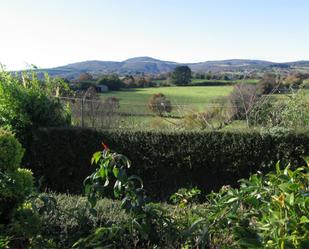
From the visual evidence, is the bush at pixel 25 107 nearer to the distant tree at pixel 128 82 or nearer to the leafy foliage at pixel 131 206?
the leafy foliage at pixel 131 206

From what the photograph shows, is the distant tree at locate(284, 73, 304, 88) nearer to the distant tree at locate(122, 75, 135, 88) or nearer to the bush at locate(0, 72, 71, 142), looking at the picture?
the bush at locate(0, 72, 71, 142)

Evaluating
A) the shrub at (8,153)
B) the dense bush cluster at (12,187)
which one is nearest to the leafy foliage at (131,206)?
the dense bush cluster at (12,187)

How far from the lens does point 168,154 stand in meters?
8.23

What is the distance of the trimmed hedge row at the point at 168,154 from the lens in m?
7.99

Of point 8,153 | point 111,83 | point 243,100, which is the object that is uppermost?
point 8,153

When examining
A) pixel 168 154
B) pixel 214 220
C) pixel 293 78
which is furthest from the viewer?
pixel 293 78

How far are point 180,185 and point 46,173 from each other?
99.6 inches

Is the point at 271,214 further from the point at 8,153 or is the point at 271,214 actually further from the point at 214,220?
the point at 8,153

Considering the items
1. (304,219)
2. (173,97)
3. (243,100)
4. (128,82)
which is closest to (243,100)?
(243,100)

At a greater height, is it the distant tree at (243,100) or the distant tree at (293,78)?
the distant tree at (293,78)

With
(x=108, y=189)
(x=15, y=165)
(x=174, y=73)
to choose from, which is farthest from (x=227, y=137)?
(x=174, y=73)

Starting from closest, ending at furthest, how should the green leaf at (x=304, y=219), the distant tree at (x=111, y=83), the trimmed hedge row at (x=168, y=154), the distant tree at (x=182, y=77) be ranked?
the green leaf at (x=304, y=219) < the trimmed hedge row at (x=168, y=154) < the distant tree at (x=111, y=83) < the distant tree at (x=182, y=77)

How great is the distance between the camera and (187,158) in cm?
820

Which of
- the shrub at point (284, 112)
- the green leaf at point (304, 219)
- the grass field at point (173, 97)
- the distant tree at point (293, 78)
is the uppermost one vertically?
the green leaf at point (304, 219)
